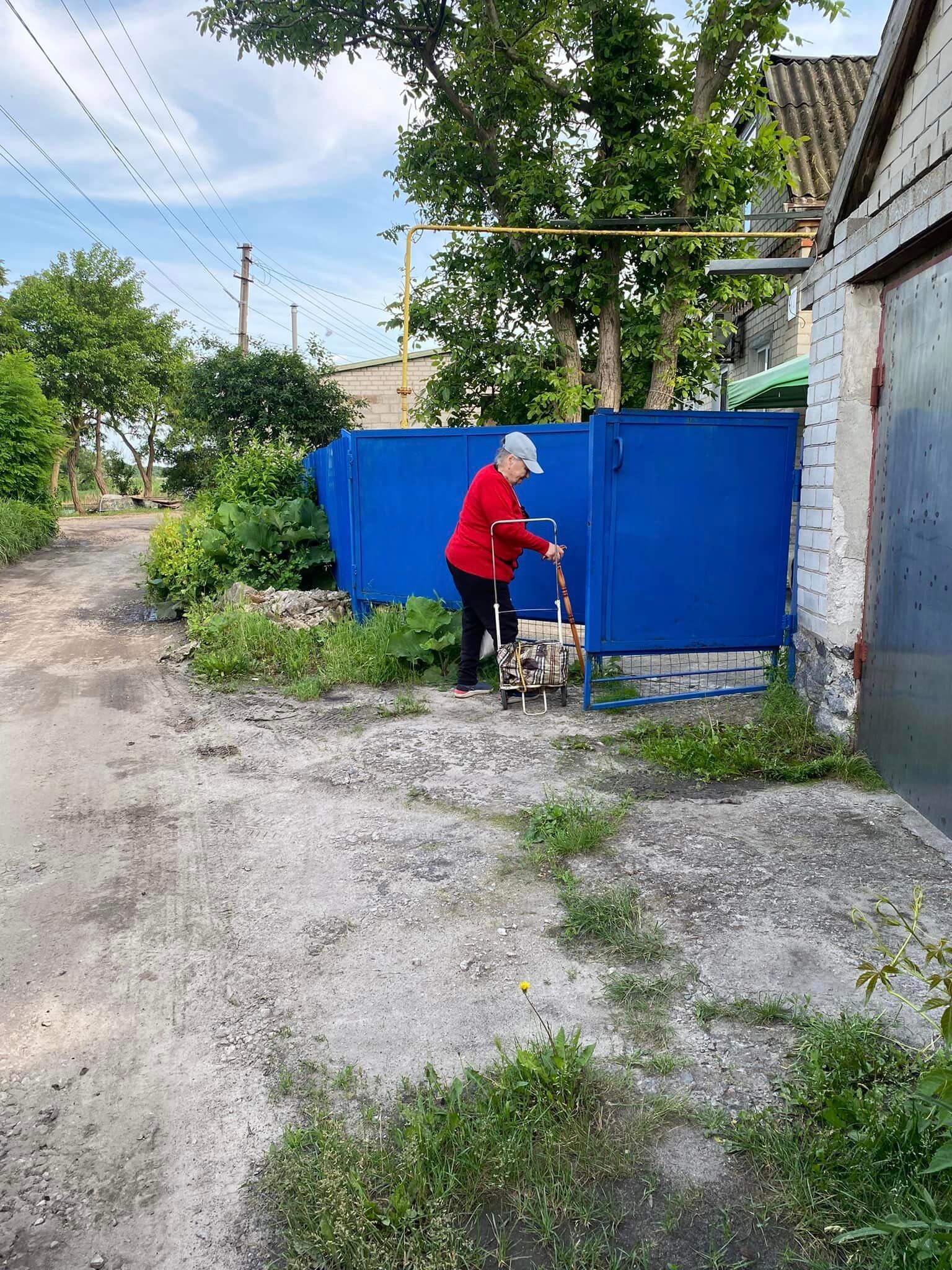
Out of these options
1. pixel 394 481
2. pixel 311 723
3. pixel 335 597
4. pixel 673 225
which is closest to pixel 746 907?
pixel 311 723

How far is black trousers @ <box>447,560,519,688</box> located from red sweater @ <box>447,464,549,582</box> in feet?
0.31

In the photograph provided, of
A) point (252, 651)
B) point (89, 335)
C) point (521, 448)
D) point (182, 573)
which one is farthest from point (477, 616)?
point (89, 335)

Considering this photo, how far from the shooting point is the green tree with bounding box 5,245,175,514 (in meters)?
27.8

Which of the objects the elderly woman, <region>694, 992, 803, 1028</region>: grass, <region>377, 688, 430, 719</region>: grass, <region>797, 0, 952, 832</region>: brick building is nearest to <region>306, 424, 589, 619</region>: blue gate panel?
the elderly woman

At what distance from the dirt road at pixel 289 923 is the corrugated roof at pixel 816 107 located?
25.8 feet

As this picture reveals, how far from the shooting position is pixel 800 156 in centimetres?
1041

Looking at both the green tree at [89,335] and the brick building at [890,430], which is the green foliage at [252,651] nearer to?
the brick building at [890,430]

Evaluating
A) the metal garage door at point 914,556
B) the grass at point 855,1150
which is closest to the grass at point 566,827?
the metal garage door at point 914,556

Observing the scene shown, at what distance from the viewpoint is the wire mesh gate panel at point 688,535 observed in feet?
19.9

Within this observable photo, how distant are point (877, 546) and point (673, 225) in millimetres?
6765

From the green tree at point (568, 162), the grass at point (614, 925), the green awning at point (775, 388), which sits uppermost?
the green tree at point (568, 162)

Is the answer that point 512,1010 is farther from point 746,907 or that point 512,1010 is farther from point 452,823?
point 452,823

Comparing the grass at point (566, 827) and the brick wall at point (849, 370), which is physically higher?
the brick wall at point (849, 370)

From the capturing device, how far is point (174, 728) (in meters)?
6.18
